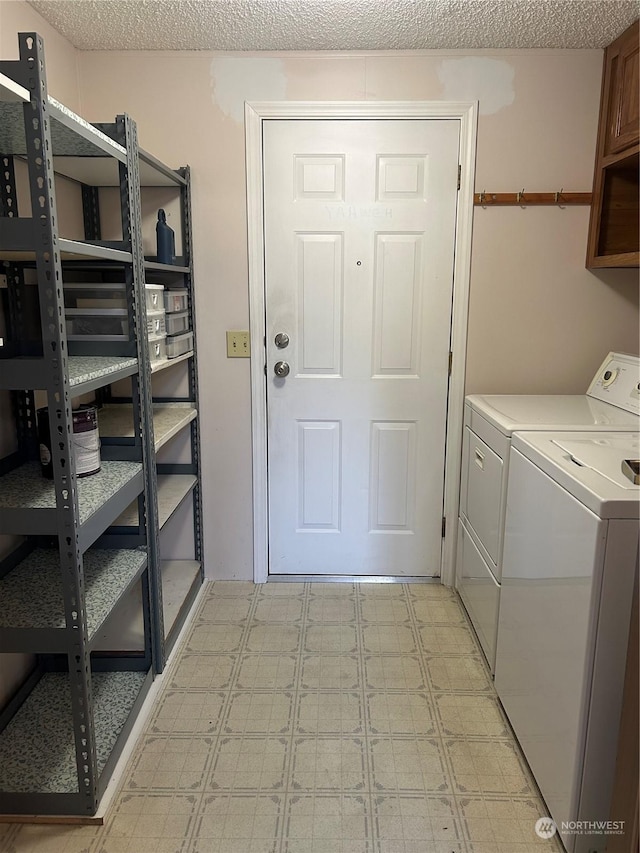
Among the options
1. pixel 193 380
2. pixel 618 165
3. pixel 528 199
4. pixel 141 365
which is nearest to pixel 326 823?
pixel 141 365

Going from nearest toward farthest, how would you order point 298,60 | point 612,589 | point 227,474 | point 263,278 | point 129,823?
point 612,589, point 129,823, point 298,60, point 263,278, point 227,474

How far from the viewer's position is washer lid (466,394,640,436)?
6.66 feet

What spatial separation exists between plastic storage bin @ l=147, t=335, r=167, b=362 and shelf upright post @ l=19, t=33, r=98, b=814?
80 cm

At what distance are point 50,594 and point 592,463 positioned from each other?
152 cm

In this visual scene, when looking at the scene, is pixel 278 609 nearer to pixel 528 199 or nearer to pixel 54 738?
pixel 54 738

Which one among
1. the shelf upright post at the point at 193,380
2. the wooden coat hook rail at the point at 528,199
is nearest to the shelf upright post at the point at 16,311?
the shelf upright post at the point at 193,380

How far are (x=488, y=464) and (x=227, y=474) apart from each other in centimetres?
122

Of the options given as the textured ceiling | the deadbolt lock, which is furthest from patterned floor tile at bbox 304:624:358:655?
the textured ceiling

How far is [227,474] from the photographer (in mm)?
2816

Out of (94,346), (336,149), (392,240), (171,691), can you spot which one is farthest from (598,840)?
(336,149)

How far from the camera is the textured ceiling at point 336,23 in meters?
2.05

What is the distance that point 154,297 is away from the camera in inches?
84.6

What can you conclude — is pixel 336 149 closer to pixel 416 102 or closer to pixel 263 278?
pixel 416 102

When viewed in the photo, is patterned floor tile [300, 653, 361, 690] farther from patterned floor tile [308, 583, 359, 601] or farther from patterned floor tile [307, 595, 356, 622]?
patterned floor tile [308, 583, 359, 601]
